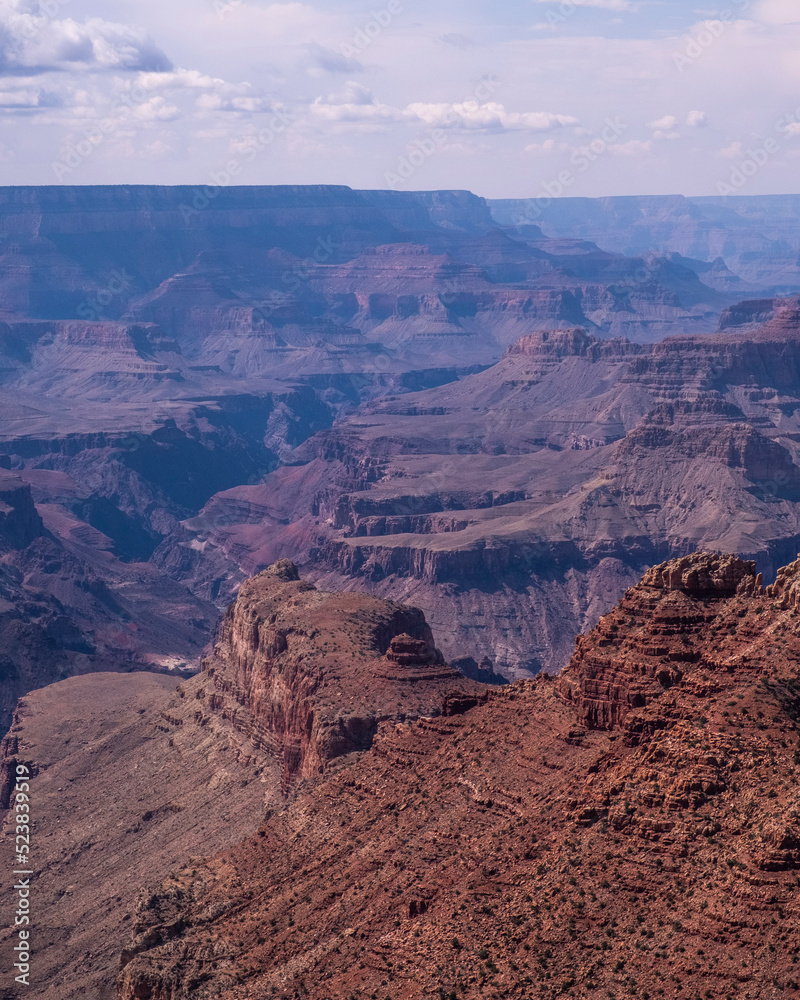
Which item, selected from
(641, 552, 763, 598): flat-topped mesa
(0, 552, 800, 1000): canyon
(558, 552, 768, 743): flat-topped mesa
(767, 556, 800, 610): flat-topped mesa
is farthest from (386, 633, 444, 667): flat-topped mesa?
(767, 556, 800, 610): flat-topped mesa

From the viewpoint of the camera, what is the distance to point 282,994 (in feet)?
159

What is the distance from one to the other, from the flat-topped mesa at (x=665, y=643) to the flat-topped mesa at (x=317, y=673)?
1070 centimetres

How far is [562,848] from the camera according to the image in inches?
1759

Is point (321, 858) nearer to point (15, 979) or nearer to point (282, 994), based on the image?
point (282, 994)

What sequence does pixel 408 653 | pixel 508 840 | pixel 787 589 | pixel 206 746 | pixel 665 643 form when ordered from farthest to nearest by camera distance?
1. pixel 206 746
2. pixel 408 653
3. pixel 665 643
4. pixel 787 589
5. pixel 508 840

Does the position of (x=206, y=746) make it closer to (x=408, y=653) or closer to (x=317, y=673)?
(x=317, y=673)

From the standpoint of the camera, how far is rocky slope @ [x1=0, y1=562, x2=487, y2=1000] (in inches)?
3162

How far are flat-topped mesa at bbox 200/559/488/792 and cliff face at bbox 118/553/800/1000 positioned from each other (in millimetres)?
7917

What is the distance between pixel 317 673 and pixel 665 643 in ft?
121

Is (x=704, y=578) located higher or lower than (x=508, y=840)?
higher

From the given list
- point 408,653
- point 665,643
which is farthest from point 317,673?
point 665,643

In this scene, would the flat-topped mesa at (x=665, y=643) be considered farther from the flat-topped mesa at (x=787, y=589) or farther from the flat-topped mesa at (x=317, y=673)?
the flat-topped mesa at (x=317, y=673)

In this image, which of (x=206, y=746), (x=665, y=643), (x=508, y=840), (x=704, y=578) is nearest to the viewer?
(x=508, y=840)

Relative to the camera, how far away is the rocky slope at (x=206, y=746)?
3162 inches
